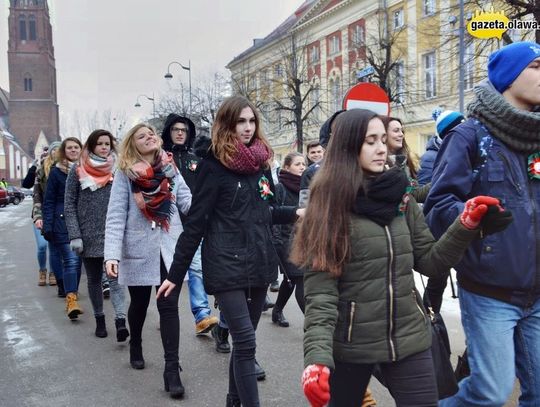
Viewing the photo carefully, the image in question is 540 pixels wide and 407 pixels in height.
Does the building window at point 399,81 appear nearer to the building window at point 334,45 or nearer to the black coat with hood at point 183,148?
the building window at point 334,45

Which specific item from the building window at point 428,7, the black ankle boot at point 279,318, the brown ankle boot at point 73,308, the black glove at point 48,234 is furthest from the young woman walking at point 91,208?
the building window at point 428,7

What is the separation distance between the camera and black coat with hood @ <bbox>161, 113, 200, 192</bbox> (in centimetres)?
603

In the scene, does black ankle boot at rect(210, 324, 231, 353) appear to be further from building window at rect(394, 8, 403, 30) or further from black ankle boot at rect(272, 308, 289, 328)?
building window at rect(394, 8, 403, 30)

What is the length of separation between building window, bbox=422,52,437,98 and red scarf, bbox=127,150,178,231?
32.6 metres

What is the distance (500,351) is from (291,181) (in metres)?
3.58

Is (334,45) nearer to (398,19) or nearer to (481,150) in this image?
(398,19)

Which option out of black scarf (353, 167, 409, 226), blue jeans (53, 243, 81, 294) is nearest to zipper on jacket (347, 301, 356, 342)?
black scarf (353, 167, 409, 226)

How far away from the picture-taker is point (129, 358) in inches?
213

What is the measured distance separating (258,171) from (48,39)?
359 feet

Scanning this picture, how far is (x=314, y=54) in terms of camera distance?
46.6 meters

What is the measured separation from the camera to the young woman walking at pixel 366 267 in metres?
2.60

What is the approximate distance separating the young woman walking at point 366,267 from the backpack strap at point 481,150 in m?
0.35

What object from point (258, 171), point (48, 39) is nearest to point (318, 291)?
point (258, 171)

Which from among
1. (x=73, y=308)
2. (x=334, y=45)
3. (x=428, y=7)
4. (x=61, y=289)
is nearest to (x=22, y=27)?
(x=334, y=45)
